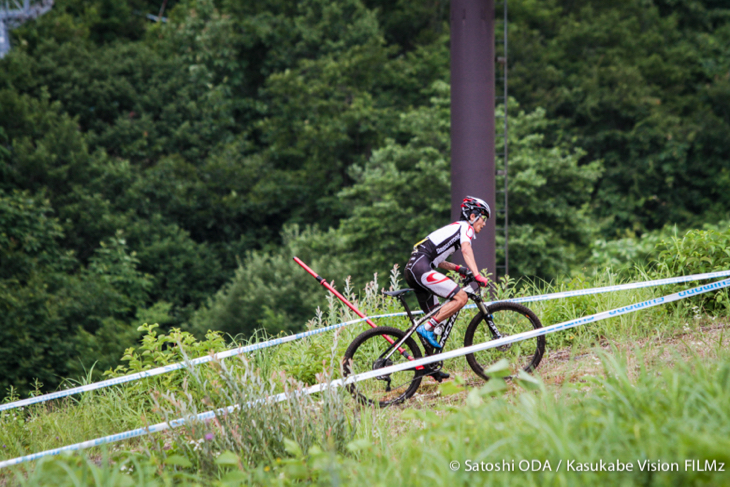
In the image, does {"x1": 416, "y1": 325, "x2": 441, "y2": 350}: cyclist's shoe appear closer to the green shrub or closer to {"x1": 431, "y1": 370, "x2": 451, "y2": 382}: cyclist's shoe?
{"x1": 431, "y1": 370, "x2": 451, "y2": 382}: cyclist's shoe

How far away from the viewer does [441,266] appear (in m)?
5.49

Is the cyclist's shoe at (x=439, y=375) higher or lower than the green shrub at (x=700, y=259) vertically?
lower

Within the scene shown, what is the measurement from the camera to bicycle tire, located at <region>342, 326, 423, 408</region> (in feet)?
16.7

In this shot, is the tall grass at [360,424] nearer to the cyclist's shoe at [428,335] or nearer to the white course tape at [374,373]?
the white course tape at [374,373]

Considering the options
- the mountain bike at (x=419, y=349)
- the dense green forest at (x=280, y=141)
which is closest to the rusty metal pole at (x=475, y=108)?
the mountain bike at (x=419, y=349)

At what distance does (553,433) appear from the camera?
295 centimetres

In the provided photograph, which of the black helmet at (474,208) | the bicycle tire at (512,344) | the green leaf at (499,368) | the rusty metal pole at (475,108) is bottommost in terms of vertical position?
the bicycle tire at (512,344)

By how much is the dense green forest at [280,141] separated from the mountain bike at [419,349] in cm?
1365

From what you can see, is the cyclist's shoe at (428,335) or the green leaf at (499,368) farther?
the cyclist's shoe at (428,335)

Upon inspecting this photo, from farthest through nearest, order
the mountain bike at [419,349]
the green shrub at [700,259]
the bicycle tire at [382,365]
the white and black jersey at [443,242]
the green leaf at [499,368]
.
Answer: the green shrub at [700,259] → the white and black jersey at [443,242] → the mountain bike at [419,349] → the bicycle tire at [382,365] → the green leaf at [499,368]

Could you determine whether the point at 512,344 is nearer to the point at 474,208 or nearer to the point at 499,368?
the point at 474,208

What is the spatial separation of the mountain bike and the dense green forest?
13652 mm

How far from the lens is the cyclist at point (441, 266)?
528cm

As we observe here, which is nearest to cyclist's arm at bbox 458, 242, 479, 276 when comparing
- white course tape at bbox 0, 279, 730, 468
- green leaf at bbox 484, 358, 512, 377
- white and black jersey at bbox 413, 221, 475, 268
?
white and black jersey at bbox 413, 221, 475, 268
